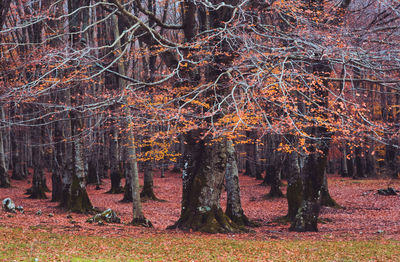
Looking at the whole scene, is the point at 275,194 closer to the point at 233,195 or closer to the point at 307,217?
the point at 233,195

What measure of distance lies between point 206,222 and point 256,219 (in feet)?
20.1

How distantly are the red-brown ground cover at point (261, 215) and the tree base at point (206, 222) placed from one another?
0.40m


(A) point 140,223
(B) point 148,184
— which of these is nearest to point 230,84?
(A) point 140,223

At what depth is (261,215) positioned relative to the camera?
18.6 m

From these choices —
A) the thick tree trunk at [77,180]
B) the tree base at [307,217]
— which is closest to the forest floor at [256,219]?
the tree base at [307,217]

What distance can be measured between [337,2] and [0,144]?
75.1 feet

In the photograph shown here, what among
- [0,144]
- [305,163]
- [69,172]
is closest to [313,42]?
[305,163]

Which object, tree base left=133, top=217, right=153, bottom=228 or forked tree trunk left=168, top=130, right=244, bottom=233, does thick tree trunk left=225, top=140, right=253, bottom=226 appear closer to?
forked tree trunk left=168, top=130, right=244, bottom=233

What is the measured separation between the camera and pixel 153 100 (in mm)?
13320

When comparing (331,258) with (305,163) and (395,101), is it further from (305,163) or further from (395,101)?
(395,101)

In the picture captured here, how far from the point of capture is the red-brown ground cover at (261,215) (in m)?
12.2

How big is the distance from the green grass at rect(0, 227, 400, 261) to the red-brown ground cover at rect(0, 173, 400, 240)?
1282 mm

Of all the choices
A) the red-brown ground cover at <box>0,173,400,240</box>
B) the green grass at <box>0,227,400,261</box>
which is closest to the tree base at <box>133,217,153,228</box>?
the red-brown ground cover at <box>0,173,400,240</box>

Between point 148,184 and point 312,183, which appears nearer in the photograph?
point 312,183
